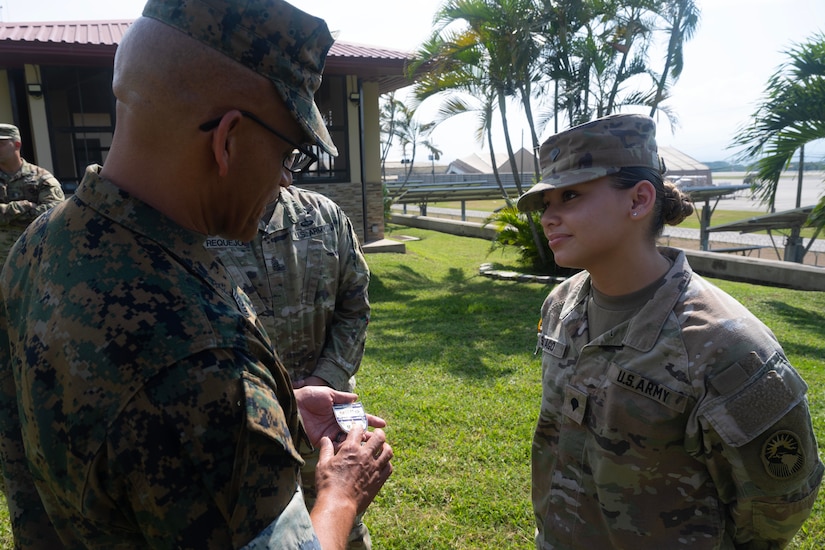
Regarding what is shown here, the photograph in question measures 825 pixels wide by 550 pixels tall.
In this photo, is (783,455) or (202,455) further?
(783,455)

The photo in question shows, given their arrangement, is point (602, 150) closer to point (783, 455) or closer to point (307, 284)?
point (783, 455)

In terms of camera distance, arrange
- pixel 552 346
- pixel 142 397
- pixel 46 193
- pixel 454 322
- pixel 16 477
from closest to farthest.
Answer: pixel 142 397 < pixel 16 477 < pixel 552 346 < pixel 46 193 < pixel 454 322

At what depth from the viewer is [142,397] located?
0.92m

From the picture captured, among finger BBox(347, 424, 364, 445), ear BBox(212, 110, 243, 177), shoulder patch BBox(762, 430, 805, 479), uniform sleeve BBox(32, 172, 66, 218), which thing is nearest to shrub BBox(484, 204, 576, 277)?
uniform sleeve BBox(32, 172, 66, 218)

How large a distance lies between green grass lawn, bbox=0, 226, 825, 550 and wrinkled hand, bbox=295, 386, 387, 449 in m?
1.44

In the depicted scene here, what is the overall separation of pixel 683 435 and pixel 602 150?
89 centimetres

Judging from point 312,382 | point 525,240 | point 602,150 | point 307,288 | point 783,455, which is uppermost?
point 602,150

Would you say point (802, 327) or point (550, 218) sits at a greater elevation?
point (550, 218)

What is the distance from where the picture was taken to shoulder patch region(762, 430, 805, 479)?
1550 mm

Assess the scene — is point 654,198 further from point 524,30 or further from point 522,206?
point 524,30

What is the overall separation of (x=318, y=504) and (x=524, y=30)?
10.2 m

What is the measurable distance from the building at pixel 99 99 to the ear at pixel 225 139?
903 centimetres

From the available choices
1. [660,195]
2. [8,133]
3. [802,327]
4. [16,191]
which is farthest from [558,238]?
[8,133]

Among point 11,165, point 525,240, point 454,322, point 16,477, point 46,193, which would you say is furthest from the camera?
point 525,240
